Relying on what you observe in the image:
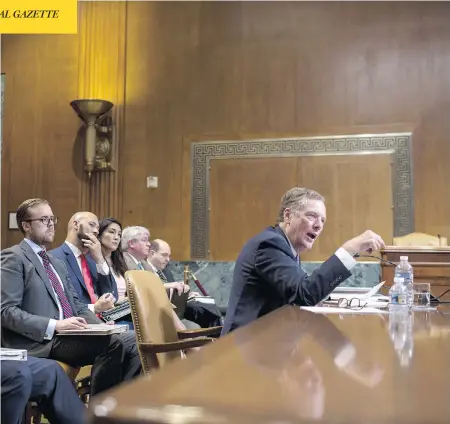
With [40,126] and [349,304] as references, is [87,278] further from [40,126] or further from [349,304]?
[40,126]

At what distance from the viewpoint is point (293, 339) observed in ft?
3.95

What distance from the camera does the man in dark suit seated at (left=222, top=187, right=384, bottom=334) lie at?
2.14 meters

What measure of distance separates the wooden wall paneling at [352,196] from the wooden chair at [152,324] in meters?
3.47

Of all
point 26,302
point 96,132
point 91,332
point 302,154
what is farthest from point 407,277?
point 96,132

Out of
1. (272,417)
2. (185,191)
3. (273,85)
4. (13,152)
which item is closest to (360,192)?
(273,85)

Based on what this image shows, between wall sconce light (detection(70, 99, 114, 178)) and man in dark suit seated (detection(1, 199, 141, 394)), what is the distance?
11.0 ft

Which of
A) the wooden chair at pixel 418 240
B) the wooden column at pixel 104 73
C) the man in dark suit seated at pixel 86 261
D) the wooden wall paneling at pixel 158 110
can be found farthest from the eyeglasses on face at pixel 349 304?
the wooden column at pixel 104 73

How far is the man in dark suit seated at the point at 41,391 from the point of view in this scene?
6.73 ft

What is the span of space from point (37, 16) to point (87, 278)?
1.62m

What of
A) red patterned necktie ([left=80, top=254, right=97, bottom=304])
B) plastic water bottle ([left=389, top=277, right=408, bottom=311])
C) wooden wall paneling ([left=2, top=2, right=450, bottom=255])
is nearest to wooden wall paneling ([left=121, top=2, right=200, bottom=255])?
wooden wall paneling ([left=2, top=2, right=450, bottom=255])

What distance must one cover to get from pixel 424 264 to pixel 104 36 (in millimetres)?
4312

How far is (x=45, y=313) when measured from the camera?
2.62m

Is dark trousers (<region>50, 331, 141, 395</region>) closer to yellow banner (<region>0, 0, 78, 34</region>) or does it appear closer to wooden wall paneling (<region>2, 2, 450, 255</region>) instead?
yellow banner (<region>0, 0, 78, 34</region>)

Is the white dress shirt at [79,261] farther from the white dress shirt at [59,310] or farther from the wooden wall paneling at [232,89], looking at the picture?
the wooden wall paneling at [232,89]
